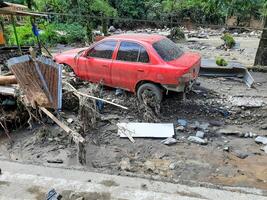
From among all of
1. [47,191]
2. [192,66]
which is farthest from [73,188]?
[192,66]

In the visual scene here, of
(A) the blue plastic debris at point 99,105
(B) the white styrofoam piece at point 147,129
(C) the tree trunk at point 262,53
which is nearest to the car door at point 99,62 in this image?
(A) the blue plastic debris at point 99,105

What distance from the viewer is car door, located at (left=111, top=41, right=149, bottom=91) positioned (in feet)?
25.2

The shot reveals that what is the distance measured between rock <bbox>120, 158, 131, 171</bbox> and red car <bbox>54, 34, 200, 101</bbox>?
2157 millimetres

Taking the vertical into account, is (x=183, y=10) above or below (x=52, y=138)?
above

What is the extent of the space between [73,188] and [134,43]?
188 inches

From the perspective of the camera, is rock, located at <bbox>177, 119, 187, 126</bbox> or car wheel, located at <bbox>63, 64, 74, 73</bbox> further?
car wheel, located at <bbox>63, 64, 74, 73</bbox>

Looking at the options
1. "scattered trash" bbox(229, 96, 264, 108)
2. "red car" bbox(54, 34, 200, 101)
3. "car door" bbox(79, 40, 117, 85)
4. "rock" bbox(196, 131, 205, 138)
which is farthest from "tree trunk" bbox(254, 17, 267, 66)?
"car door" bbox(79, 40, 117, 85)

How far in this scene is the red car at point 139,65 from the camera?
24.3 feet

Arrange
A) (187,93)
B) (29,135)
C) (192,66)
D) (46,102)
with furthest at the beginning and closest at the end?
1. (187,93)
2. (192,66)
3. (29,135)
4. (46,102)

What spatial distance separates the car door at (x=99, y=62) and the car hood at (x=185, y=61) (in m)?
1.69

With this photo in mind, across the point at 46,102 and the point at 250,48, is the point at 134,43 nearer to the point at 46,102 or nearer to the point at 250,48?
the point at 46,102

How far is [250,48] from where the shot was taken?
17.0m

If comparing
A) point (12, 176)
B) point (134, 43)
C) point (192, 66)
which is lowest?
point (12, 176)

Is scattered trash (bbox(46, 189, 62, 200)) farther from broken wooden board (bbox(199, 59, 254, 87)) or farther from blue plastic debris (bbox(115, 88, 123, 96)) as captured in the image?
broken wooden board (bbox(199, 59, 254, 87))
